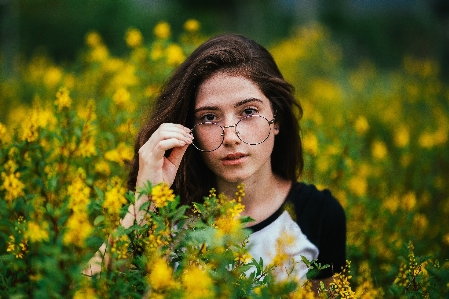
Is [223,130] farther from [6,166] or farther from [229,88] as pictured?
[6,166]

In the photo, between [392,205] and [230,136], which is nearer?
[230,136]

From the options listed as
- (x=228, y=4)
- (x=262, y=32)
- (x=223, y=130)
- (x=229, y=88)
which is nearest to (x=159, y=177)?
(x=223, y=130)

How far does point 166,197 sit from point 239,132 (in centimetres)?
59

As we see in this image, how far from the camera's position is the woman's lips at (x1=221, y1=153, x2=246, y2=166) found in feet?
6.45

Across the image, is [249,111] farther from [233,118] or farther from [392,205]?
[392,205]

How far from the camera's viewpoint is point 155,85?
3297 mm

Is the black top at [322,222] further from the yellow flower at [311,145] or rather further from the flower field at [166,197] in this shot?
the yellow flower at [311,145]

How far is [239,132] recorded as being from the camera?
1.96m

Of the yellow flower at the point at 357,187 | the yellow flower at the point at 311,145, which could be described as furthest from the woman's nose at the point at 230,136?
the yellow flower at the point at 357,187

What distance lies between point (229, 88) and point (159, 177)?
42 cm

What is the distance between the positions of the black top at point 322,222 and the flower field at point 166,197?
0.14 metres

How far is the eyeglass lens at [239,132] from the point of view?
197 cm

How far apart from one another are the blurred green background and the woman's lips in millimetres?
9994

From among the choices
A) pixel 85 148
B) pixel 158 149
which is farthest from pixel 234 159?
pixel 85 148
